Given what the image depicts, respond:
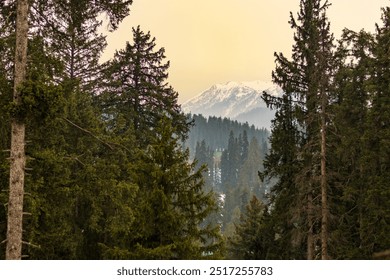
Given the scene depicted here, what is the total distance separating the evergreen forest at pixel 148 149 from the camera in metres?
8.43

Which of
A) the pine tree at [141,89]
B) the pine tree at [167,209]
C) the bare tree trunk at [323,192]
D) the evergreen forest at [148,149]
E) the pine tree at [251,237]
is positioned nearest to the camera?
the evergreen forest at [148,149]

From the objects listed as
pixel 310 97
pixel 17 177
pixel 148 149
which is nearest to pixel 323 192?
pixel 310 97

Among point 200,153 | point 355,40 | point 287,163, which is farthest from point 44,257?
point 200,153

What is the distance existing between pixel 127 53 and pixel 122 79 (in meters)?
1.33

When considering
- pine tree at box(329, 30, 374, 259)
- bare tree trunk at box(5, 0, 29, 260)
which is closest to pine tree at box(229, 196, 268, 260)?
pine tree at box(329, 30, 374, 259)

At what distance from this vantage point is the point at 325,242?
16.9 meters

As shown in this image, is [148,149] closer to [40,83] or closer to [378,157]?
[40,83]

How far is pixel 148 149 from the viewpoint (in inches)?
447

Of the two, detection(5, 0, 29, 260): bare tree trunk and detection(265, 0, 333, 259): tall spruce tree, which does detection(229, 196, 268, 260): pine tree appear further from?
detection(5, 0, 29, 260): bare tree trunk

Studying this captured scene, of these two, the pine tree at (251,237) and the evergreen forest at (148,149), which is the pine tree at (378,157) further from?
the pine tree at (251,237)

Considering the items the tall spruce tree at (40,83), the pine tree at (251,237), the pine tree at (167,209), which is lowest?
the pine tree at (251,237)

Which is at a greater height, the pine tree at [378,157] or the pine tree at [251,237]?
the pine tree at [378,157]

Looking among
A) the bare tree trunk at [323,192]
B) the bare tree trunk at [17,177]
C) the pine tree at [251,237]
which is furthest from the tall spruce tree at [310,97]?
the bare tree trunk at [17,177]

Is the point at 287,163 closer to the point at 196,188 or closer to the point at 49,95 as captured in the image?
the point at 196,188
